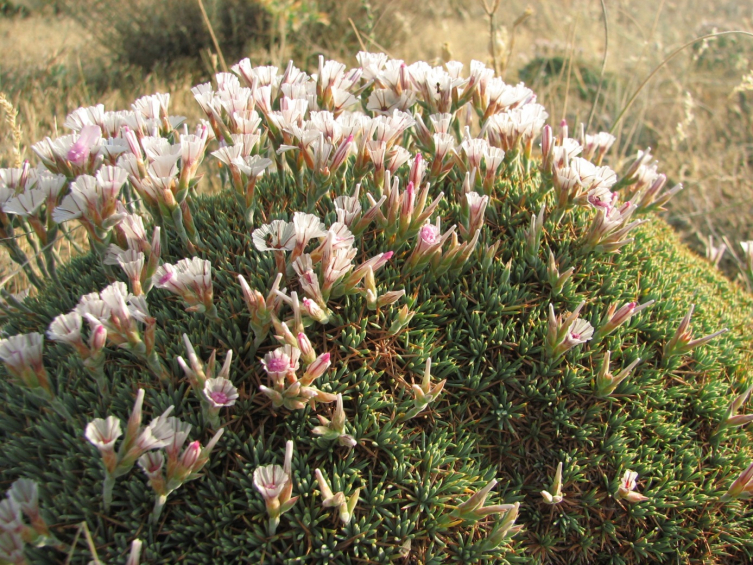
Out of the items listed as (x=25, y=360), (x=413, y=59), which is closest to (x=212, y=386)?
(x=25, y=360)

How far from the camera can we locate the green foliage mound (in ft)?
5.63

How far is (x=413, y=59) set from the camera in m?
7.15

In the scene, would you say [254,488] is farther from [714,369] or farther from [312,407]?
[714,369]

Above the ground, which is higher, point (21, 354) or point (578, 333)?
point (21, 354)

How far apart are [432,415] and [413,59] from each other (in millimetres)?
6088

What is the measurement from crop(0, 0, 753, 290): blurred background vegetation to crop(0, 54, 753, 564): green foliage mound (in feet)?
8.57

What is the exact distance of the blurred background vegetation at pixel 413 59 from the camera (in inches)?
201

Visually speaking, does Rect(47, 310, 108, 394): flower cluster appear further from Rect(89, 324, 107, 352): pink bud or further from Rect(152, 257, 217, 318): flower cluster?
Rect(152, 257, 217, 318): flower cluster

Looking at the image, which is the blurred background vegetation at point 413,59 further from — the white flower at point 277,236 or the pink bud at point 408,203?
the white flower at point 277,236

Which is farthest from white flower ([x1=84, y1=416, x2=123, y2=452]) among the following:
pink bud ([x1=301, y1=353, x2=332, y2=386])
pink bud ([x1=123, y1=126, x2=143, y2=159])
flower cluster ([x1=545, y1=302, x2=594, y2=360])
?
flower cluster ([x1=545, y1=302, x2=594, y2=360])

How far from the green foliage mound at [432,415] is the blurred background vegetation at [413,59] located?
2.61 meters

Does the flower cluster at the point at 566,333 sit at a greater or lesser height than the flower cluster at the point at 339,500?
greater

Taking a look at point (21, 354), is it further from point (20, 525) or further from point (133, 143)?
point (133, 143)

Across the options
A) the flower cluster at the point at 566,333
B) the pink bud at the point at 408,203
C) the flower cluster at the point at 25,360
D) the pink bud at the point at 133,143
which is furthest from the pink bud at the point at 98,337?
the flower cluster at the point at 566,333
